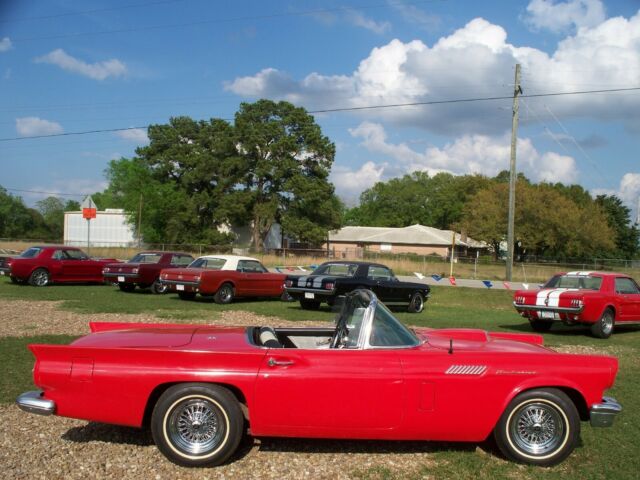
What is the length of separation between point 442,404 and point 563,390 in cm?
104

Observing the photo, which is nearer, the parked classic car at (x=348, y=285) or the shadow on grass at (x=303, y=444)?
the shadow on grass at (x=303, y=444)

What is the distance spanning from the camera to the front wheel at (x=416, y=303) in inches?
664

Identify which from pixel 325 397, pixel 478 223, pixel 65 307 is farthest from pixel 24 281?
pixel 478 223

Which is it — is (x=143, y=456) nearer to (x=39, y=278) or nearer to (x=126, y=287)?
(x=126, y=287)

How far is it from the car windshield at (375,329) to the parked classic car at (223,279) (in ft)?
38.9

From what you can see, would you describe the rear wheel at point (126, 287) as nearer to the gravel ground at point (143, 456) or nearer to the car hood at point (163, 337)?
the gravel ground at point (143, 456)

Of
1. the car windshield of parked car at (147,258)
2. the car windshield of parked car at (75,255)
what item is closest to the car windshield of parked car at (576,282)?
the car windshield of parked car at (147,258)

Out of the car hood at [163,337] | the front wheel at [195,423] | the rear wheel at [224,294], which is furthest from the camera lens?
the rear wheel at [224,294]

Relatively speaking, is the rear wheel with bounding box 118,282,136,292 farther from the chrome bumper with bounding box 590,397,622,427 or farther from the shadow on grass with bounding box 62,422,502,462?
the chrome bumper with bounding box 590,397,622,427

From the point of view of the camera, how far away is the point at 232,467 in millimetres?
4406

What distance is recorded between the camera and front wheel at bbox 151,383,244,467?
4.37m

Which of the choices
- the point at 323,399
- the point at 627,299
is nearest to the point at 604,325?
the point at 627,299

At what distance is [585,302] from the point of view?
12.0 meters

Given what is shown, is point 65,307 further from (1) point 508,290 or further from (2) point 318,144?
(2) point 318,144
